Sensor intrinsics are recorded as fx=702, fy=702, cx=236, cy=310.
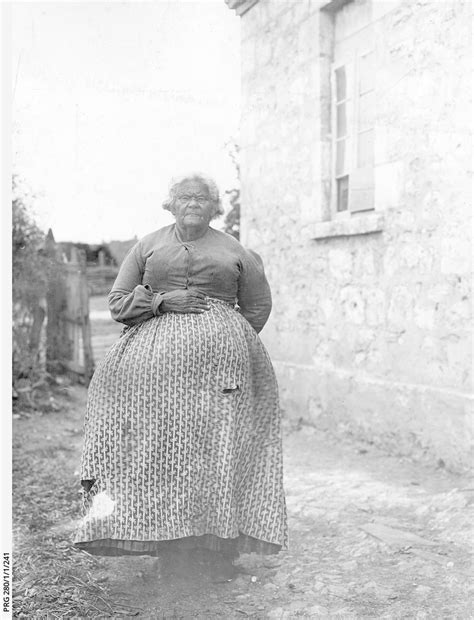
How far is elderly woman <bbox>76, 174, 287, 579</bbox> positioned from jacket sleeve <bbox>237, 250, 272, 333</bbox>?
0.06m

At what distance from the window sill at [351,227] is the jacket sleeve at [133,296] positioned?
9.11ft

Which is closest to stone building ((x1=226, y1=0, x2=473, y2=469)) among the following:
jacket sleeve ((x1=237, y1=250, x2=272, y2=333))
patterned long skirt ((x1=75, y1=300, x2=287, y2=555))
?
jacket sleeve ((x1=237, y1=250, x2=272, y2=333))

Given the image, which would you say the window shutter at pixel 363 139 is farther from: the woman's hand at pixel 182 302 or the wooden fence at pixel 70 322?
the wooden fence at pixel 70 322

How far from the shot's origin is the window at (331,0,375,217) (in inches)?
225

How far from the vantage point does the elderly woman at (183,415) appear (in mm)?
2922

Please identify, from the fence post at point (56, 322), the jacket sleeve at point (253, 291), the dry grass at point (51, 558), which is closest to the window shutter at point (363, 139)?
the jacket sleeve at point (253, 291)

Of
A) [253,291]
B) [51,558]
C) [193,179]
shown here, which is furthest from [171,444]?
[193,179]

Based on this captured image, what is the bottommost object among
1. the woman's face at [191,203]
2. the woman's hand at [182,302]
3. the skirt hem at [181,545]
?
the skirt hem at [181,545]

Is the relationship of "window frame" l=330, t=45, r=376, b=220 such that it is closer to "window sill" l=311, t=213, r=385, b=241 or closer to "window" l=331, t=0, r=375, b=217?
"window" l=331, t=0, r=375, b=217

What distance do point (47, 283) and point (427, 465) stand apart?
466 centimetres

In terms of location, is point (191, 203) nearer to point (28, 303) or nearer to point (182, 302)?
point (182, 302)

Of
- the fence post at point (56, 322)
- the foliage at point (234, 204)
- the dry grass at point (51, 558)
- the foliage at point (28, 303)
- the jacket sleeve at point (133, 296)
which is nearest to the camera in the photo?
the dry grass at point (51, 558)

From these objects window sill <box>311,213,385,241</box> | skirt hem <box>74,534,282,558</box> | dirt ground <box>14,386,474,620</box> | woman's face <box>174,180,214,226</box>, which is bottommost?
dirt ground <box>14,386,474,620</box>

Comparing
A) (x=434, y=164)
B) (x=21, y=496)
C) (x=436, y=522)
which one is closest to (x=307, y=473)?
(x=436, y=522)
